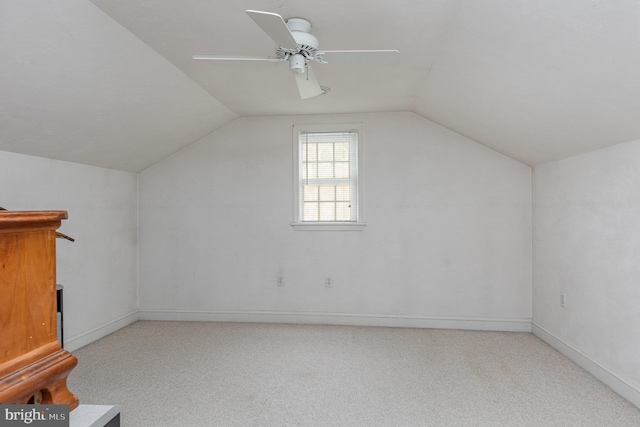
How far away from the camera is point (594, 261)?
280 centimetres

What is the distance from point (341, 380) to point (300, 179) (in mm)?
2238

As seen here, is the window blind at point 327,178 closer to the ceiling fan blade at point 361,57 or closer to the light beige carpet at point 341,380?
the light beige carpet at point 341,380

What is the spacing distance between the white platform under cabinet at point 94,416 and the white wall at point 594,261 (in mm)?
2939

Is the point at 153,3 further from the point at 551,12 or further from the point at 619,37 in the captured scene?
the point at 619,37

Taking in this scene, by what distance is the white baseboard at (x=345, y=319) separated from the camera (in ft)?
12.7

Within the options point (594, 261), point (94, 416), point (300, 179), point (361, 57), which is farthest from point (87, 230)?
point (594, 261)

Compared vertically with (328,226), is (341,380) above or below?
below

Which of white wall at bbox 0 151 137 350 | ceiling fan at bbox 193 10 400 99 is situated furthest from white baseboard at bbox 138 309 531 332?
ceiling fan at bbox 193 10 400 99

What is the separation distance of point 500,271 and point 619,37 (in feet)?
8.99

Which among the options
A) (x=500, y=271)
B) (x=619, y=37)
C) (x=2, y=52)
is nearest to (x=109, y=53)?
(x=2, y=52)

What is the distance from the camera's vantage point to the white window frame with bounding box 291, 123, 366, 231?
4090 millimetres

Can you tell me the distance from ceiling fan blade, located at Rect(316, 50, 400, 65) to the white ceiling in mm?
233

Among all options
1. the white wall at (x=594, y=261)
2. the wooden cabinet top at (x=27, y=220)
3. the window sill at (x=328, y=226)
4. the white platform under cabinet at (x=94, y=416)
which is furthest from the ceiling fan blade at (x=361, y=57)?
the window sill at (x=328, y=226)

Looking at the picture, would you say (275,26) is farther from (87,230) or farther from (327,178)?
(87,230)
